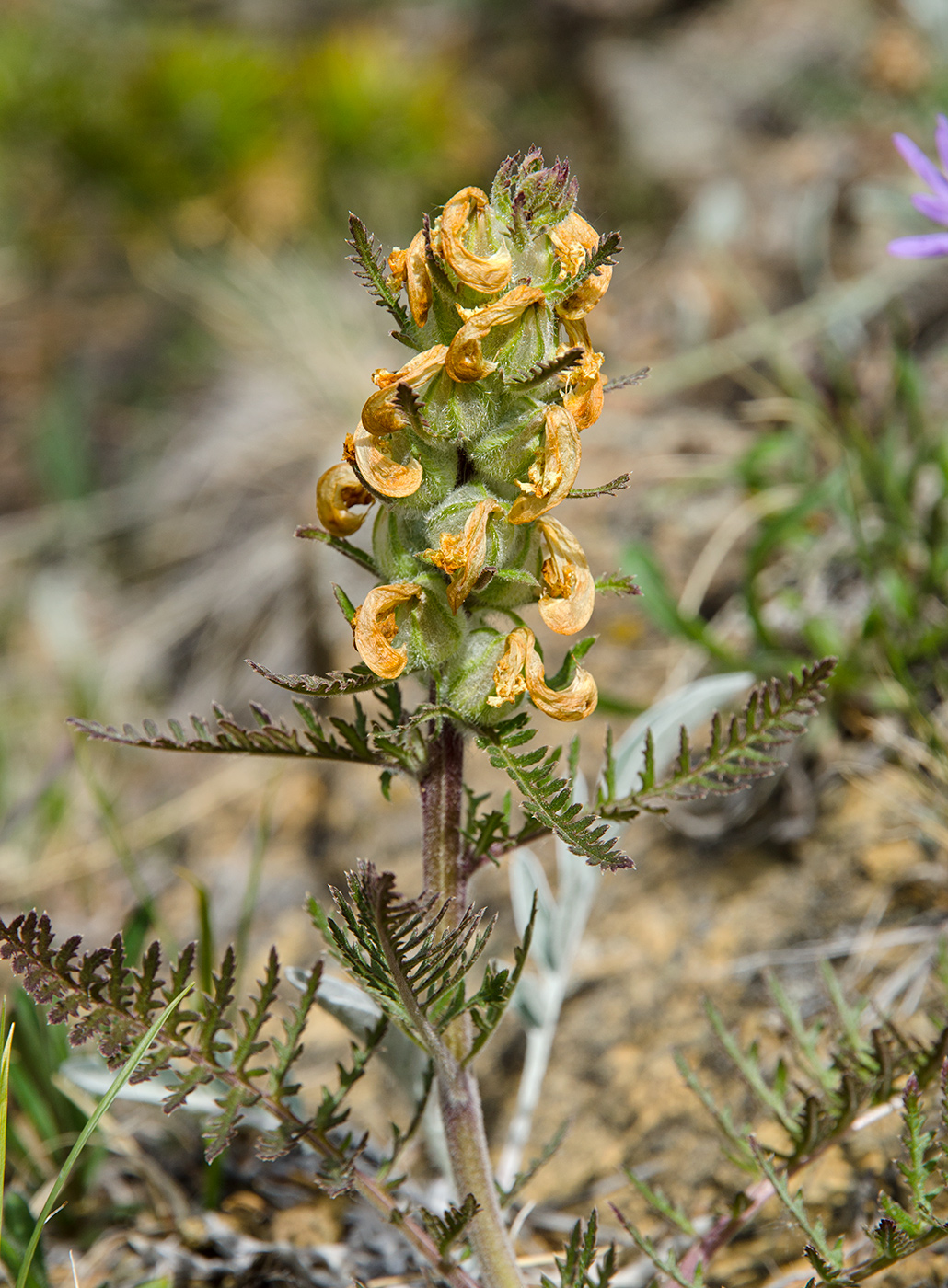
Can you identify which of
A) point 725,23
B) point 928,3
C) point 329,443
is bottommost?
point 329,443

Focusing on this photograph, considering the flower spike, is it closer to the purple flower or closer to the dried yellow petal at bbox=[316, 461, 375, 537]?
the dried yellow petal at bbox=[316, 461, 375, 537]

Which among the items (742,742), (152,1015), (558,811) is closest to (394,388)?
(558,811)

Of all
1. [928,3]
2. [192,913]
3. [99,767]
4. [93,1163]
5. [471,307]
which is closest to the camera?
[471,307]

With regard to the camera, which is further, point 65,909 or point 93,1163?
point 65,909

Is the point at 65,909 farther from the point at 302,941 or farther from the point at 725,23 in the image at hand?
the point at 725,23

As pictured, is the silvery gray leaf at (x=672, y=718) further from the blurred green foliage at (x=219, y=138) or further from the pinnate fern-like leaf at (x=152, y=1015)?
the blurred green foliage at (x=219, y=138)

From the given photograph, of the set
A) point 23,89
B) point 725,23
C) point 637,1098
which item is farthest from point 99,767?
point 725,23

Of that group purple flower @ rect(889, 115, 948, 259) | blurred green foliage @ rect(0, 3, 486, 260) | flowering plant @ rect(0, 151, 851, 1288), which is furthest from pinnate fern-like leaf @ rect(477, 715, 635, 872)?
blurred green foliage @ rect(0, 3, 486, 260)
